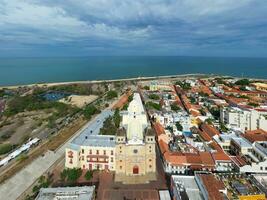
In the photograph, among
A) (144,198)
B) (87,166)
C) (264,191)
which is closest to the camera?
(264,191)

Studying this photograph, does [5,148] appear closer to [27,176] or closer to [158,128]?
[27,176]

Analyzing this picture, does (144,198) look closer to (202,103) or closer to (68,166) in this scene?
(68,166)

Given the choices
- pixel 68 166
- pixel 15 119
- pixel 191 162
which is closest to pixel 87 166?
pixel 68 166

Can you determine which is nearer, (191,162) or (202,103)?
(191,162)

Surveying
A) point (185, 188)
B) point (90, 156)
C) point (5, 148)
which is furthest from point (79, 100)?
point (185, 188)

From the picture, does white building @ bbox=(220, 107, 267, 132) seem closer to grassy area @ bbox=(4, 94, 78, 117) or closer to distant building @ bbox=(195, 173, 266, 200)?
distant building @ bbox=(195, 173, 266, 200)

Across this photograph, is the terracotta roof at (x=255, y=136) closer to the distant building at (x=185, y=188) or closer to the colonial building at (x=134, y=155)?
the colonial building at (x=134, y=155)

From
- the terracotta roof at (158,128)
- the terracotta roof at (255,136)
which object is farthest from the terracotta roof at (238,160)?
the terracotta roof at (158,128)
